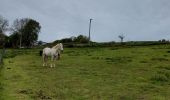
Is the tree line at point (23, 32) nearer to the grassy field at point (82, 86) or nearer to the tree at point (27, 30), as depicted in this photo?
the tree at point (27, 30)

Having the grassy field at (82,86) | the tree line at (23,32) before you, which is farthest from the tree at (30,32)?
the grassy field at (82,86)

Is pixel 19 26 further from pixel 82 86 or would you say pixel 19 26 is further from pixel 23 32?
pixel 82 86

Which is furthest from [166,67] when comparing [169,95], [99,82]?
[169,95]

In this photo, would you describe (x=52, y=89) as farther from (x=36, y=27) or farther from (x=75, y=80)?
(x=36, y=27)

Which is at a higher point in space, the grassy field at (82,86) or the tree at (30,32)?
the tree at (30,32)

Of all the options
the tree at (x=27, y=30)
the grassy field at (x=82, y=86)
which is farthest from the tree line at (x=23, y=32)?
the grassy field at (x=82, y=86)

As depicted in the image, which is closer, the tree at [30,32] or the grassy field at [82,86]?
the grassy field at [82,86]

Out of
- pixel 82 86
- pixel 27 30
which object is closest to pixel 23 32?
pixel 27 30

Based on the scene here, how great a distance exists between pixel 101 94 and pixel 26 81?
235 inches

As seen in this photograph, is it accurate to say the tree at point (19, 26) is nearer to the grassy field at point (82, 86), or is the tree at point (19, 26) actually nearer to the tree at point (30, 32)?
the tree at point (30, 32)

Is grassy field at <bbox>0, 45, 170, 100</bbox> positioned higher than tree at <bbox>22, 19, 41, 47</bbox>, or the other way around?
tree at <bbox>22, 19, 41, 47</bbox>

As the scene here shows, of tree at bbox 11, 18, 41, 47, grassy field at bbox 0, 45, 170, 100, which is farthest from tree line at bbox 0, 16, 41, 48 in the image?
grassy field at bbox 0, 45, 170, 100

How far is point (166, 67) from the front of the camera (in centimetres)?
3831

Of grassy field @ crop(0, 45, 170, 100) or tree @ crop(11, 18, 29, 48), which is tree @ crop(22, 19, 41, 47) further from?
grassy field @ crop(0, 45, 170, 100)
